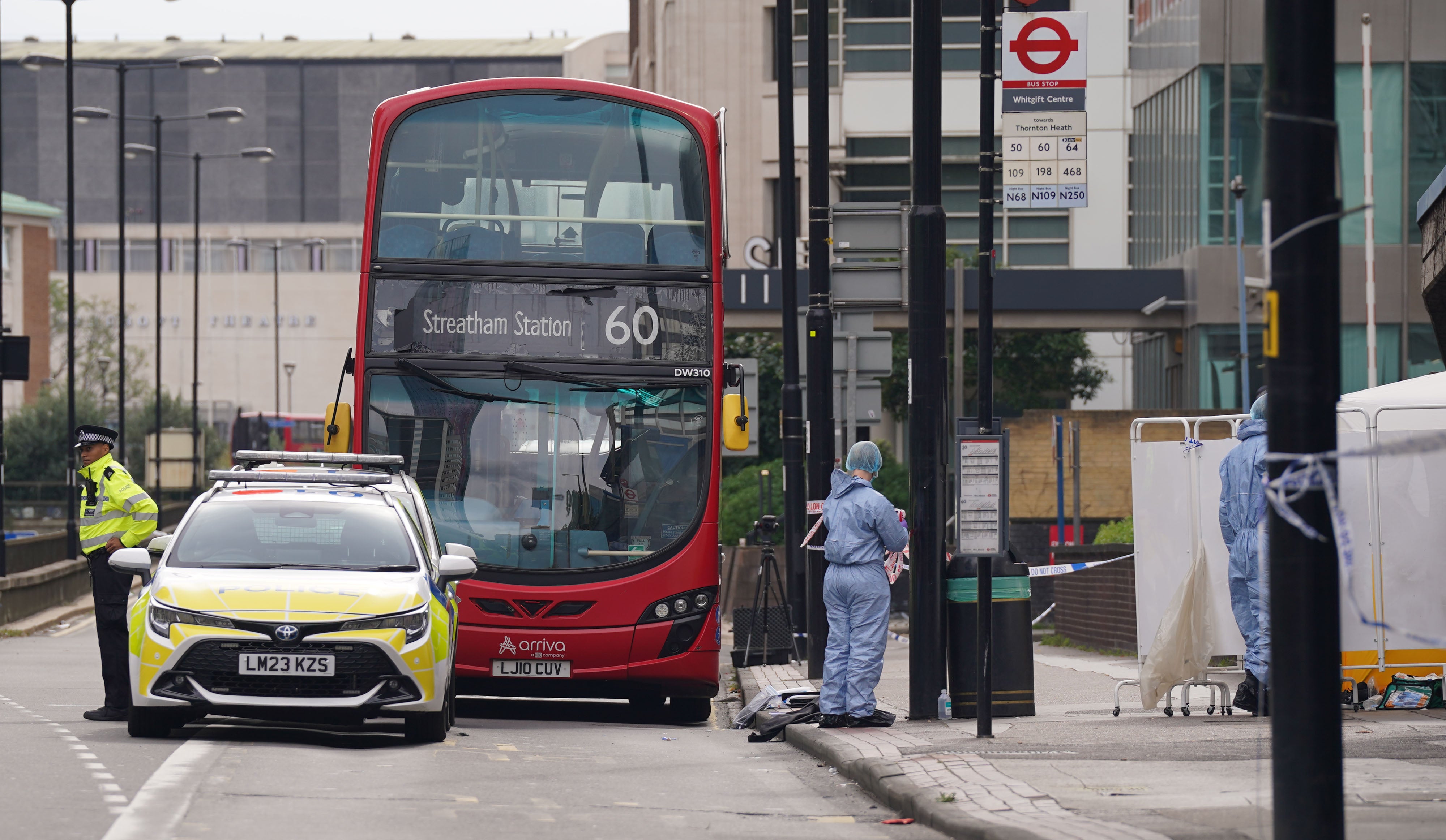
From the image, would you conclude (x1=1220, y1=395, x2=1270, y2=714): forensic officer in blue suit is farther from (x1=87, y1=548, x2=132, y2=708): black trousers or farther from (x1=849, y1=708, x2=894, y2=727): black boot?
(x1=87, y1=548, x2=132, y2=708): black trousers

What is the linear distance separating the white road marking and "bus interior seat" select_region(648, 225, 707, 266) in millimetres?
5148

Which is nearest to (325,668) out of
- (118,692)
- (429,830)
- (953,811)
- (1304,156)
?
(118,692)

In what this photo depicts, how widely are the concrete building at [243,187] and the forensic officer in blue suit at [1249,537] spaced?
281 ft

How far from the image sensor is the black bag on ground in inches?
506

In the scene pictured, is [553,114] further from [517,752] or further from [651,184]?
[517,752]

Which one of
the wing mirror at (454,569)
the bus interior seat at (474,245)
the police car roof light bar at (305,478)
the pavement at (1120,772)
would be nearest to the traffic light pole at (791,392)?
the bus interior seat at (474,245)

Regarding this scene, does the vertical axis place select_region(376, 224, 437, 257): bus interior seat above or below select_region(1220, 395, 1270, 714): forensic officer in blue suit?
above

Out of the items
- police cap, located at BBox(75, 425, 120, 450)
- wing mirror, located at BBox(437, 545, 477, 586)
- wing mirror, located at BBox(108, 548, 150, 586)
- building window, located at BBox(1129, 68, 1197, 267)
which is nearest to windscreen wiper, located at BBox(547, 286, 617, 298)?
wing mirror, located at BBox(437, 545, 477, 586)

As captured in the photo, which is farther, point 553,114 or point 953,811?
point 553,114

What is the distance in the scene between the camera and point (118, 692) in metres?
12.4

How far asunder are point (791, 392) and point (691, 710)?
236 inches

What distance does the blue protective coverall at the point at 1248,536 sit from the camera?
466 inches

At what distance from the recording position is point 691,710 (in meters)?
15.2

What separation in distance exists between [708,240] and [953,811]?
6.90 meters
